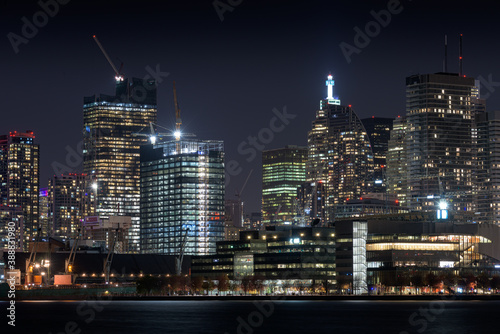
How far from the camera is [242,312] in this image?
193500 mm

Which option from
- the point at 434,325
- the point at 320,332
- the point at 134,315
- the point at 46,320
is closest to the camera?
the point at 320,332

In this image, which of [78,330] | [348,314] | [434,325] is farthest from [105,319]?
[434,325]

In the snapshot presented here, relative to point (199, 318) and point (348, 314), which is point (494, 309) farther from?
point (199, 318)

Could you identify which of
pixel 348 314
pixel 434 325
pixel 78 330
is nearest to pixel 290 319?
pixel 348 314

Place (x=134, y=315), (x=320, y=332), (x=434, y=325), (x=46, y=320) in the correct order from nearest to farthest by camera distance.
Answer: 1. (x=320, y=332)
2. (x=434, y=325)
3. (x=46, y=320)
4. (x=134, y=315)

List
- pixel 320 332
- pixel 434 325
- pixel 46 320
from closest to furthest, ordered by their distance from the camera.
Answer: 1. pixel 320 332
2. pixel 434 325
3. pixel 46 320

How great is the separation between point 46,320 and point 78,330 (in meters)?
23.3

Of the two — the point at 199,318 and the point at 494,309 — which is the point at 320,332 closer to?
the point at 199,318

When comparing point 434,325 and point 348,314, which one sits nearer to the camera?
point 434,325

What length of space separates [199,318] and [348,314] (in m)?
27.3

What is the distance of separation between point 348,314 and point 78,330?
52972 millimetres

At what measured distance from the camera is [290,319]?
17562 cm

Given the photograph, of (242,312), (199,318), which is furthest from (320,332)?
(242,312)

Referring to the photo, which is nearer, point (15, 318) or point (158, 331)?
point (158, 331)
